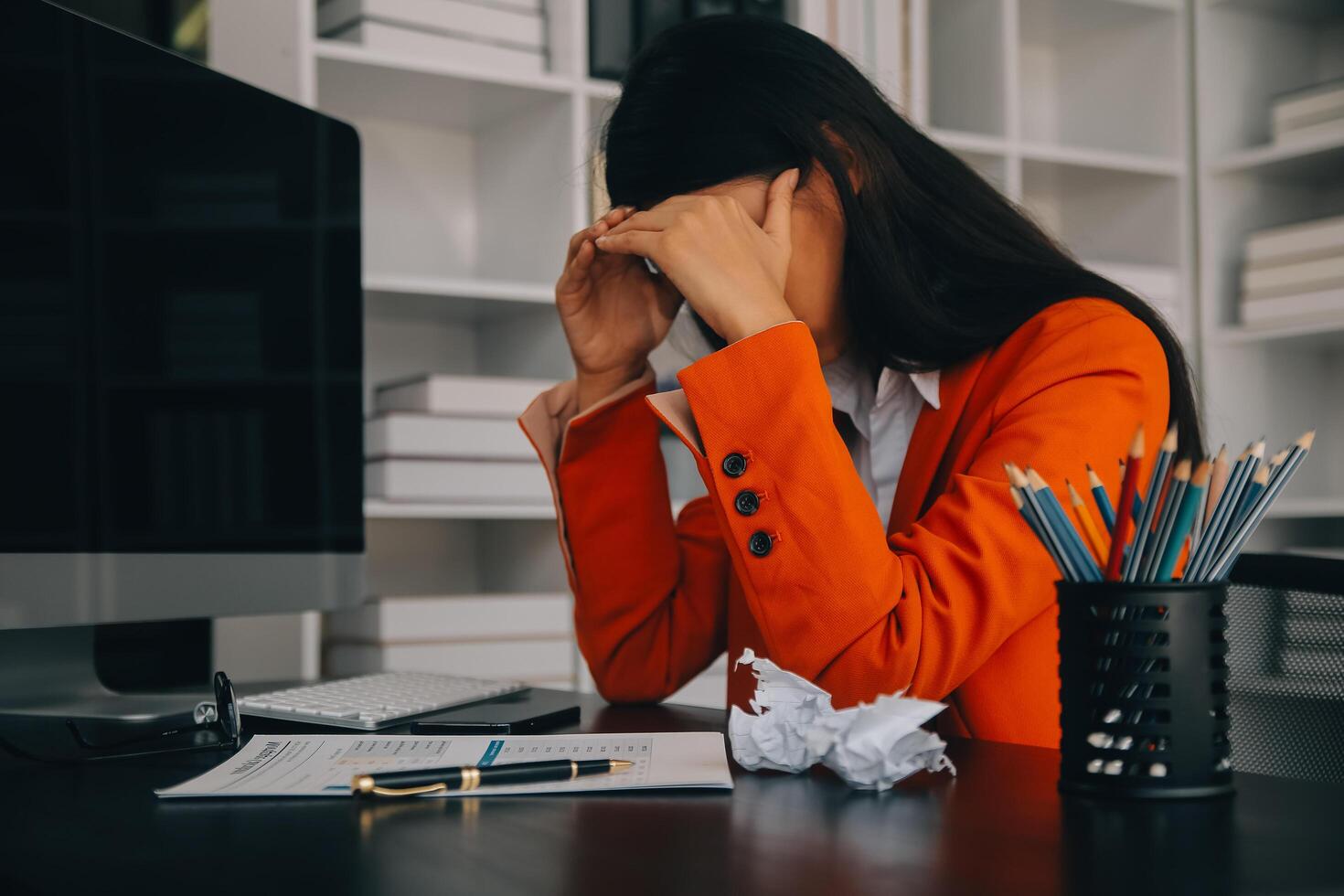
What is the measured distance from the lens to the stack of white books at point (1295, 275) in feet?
7.35

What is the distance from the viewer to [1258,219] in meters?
2.55

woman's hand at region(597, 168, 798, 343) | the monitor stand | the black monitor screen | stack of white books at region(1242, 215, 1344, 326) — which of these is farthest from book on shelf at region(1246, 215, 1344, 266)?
the monitor stand

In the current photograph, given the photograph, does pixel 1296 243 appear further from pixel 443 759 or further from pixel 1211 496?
pixel 443 759

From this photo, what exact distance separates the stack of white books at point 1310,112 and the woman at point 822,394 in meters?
1.50

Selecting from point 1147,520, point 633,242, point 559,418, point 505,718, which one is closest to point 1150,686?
point 1147,520

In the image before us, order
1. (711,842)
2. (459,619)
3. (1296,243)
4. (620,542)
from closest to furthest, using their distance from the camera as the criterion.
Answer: (711,842) → (620,542) → (459,619) → (1296,243)

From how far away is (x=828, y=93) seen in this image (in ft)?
3.49

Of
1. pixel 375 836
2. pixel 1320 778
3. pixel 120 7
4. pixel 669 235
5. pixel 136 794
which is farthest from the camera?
pixel 120 7

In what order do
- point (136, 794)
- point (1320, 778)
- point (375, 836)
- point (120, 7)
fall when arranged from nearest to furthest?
point (375, 836) → point (136, 794) → point (1320, 778) → point (120, 7)

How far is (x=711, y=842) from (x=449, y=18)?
5.56 feet

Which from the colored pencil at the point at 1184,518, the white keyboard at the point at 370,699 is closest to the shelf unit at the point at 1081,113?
the white keyboard at the point at 370,699

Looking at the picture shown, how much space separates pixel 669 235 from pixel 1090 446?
36 cm

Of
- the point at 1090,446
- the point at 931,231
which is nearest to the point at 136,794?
the point at 1090,446

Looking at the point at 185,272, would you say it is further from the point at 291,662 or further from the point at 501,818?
the point at 291,662
